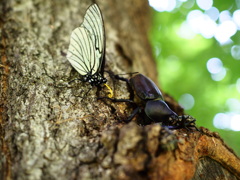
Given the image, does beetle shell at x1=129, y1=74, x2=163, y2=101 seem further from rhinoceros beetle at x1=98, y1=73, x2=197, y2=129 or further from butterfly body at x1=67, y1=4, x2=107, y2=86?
butterfly body at x1=67, y1=4, x2=107, y2=86

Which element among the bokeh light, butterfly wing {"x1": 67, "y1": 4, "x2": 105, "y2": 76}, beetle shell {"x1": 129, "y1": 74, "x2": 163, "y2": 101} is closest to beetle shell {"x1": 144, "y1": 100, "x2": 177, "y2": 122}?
beetle shell {"x1": 129, "y1": 74, "x2": 163, "y2": 101}

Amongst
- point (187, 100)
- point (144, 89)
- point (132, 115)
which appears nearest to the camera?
point (132, 115)

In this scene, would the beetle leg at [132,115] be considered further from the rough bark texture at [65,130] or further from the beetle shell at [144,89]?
the beetle shell at [144,89]

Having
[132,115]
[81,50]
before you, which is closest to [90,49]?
[81,50]

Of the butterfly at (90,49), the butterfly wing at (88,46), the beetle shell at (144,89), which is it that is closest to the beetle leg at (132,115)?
the beetle shell at (144,89)

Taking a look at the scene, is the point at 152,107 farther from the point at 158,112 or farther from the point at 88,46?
the point at 88,46

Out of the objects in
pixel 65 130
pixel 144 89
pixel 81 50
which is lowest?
pixel 65 130
